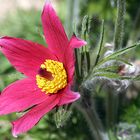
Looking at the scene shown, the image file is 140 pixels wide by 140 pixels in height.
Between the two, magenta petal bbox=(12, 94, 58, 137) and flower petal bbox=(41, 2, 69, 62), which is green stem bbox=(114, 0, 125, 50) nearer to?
flower petal bbox=(41, 2, 69, 62)

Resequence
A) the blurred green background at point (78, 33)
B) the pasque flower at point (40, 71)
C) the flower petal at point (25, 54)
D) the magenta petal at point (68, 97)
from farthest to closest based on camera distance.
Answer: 1. the blurred green background at point (78, 33)
2. the flower petal at point (25, 54)
3. the pasque flower at point (40, 71)
4. the magenta petal at point (68, 97)

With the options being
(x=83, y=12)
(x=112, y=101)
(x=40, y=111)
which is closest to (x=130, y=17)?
(x=83, y=12)

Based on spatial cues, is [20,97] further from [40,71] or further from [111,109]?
[111,109]

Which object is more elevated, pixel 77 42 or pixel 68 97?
pixel 77 42

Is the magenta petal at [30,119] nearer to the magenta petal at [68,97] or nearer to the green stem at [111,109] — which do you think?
the magenta petal at [68,97]

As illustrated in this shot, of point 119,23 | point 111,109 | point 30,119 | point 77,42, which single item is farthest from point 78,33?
point 111,109

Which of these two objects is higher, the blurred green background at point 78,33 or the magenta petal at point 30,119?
the magenta petal at point 30,119

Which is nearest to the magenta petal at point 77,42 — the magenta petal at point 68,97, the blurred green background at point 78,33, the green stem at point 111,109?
the magenta petal at point 68,97
